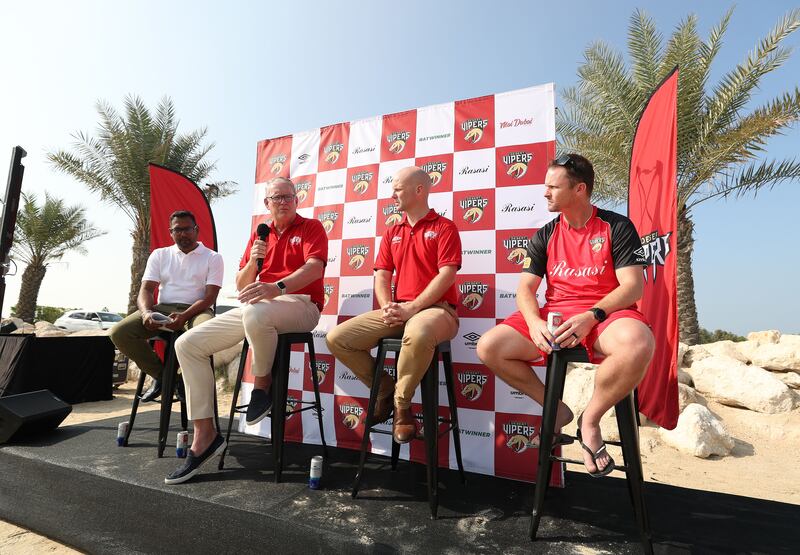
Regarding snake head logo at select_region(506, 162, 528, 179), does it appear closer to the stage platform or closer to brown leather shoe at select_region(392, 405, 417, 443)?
brown leather shoe at select_region(392, 405, 417, 443)

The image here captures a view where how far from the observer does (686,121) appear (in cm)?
713

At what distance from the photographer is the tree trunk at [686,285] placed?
26.3 ft

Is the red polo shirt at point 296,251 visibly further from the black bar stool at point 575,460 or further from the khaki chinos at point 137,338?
the black bar stool at point 575,460

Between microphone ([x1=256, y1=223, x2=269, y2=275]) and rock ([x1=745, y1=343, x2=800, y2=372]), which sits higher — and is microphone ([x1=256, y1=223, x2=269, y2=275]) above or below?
above

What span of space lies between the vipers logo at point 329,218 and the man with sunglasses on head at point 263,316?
699 mm

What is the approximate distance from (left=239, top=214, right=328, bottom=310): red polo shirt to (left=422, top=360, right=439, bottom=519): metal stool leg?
38.5 inches

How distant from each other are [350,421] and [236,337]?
1149 millimetres

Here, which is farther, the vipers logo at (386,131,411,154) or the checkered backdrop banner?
the vipers logo at (386,131,411,154)

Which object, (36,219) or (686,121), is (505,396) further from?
(36,219)

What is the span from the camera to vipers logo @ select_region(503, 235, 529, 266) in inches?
105

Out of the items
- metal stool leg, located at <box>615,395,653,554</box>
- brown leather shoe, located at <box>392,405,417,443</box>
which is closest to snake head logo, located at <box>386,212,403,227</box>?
brown leather shoe, located at <box>392,405,417,443</box>

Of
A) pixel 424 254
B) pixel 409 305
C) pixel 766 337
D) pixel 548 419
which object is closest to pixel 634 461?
pixel 548 419

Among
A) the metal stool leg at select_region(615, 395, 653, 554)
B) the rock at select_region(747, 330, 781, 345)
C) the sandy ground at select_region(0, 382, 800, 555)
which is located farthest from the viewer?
the rock at select_region(747, 330, 781, 345)

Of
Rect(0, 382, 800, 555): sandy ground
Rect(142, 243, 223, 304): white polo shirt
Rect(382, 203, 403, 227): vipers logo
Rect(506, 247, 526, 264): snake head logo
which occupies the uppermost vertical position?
Rect(382, 203, 403, 227): vipers logo
